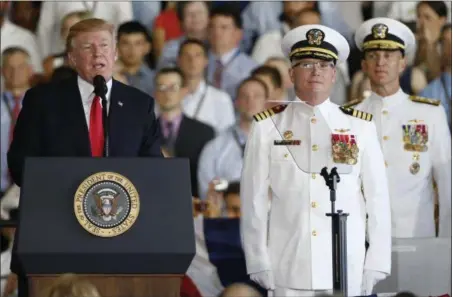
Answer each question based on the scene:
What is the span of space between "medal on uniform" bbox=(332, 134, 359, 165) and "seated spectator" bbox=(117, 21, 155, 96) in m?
2.80

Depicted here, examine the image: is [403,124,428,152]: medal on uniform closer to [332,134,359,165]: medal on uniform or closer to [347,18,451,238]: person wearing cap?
[347,18,451,238]: person wearing cap

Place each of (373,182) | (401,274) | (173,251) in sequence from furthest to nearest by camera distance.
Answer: (401,274)
(373,182)
(173,251)

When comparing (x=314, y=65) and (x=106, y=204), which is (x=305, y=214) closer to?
(x=314, y=65)

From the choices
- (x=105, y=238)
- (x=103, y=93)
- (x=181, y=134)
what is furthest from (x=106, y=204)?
(x=181, y=134)

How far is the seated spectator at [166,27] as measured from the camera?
28.7 ft

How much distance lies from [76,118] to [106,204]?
0.77 meters

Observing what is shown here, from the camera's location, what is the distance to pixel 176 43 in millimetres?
8797

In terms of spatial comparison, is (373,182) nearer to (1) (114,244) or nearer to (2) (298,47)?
(2) (298,47)

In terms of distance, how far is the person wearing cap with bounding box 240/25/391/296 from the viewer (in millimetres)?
5910

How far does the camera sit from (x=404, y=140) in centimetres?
697

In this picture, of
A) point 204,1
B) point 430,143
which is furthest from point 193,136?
point 430,143

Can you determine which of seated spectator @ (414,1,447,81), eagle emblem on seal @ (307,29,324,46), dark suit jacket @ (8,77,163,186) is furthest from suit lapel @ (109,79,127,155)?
seated spectator @ (414,1,447,81)

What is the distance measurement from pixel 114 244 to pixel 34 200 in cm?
31

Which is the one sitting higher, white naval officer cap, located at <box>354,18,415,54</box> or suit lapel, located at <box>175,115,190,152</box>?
white naval officer cap, located at <box>354,18,415,54</box>
